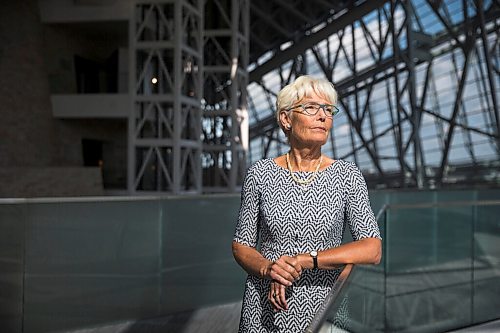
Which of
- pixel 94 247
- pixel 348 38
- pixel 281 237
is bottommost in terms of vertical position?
pixel 94 247

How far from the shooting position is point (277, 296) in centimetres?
219

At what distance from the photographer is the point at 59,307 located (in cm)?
562

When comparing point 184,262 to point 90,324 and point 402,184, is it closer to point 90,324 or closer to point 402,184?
point 90,324

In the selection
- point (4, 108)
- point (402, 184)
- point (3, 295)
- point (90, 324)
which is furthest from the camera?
point (402, 184)

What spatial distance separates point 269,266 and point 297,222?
0.76 feet

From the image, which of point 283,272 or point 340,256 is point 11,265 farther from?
point 340,256

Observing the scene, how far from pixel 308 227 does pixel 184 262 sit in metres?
4.51

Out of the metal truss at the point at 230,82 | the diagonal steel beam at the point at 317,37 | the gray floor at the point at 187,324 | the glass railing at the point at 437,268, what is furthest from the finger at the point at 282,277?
the diagonal steel beam at the point at 317,37

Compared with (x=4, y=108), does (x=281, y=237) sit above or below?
below

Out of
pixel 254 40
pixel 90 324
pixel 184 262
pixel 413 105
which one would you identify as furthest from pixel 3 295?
pixel 254 40

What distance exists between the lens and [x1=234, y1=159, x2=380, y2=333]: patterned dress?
228cm

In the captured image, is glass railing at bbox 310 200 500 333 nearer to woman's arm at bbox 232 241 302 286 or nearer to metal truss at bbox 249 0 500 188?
woman's arm at bbox 232 241 302 286

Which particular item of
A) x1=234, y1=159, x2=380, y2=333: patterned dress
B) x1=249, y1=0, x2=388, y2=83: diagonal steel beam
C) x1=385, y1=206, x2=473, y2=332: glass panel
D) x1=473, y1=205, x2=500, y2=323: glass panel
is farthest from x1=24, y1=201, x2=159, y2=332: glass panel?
x1=249, y1=0, x2=388, y2=83: diagonal steel beam

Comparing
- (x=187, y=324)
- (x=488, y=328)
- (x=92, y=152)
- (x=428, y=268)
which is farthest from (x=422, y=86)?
(x=187, y=324)
